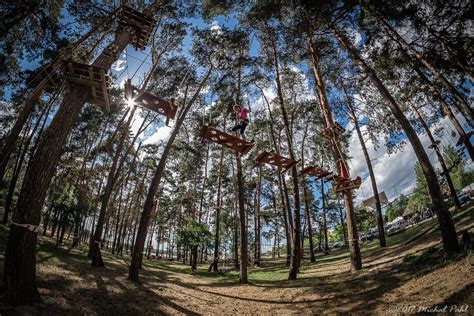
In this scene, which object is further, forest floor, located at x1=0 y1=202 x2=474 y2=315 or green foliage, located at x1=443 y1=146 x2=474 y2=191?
green foliage, located at x1=443 y1=146 x2=474 y2=191

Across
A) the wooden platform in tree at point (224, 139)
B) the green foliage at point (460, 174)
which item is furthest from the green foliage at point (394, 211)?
the wooden platform in tree at point (224, 139)

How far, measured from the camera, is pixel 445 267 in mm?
6301

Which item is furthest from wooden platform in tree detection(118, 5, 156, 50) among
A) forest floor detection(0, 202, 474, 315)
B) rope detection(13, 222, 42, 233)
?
forest floor detection(0, 202, 474, 315)

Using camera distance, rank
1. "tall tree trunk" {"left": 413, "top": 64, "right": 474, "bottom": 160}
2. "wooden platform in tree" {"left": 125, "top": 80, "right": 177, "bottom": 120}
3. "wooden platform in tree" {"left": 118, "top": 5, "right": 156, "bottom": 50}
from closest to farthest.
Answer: "wooden platform in tree" {"left": 125, "top": 80, "right": 177, "bottom": 120}
"wooden platform in tree" {"left": 118, "top": 5, "right": 156, "bottom": 50}
"tall tree trunk" {"left": 413, "top": 64, "right": 474, "bottom": 160}

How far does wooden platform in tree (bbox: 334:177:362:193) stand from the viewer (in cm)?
901

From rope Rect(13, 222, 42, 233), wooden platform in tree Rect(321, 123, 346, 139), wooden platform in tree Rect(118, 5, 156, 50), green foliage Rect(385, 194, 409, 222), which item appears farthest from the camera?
green foliage Rect(385, 194, 409, 222)

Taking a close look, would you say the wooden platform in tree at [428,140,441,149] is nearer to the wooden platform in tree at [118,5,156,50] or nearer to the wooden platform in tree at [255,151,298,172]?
the wooden platform in tree at [255,151,298,172]

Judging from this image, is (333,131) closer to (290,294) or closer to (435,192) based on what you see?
(435,192)

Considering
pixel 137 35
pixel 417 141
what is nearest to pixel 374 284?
pixel 417 141

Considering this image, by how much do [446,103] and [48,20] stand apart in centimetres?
2176

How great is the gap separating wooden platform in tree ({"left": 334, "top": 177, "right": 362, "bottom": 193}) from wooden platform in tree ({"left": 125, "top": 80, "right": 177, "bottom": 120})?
6701 mm

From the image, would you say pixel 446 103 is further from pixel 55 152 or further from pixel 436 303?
pixel 55 152

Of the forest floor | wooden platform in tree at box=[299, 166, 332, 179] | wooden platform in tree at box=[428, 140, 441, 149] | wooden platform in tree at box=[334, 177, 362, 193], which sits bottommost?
the forest floor

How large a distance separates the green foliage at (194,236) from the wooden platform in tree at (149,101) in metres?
13.5
